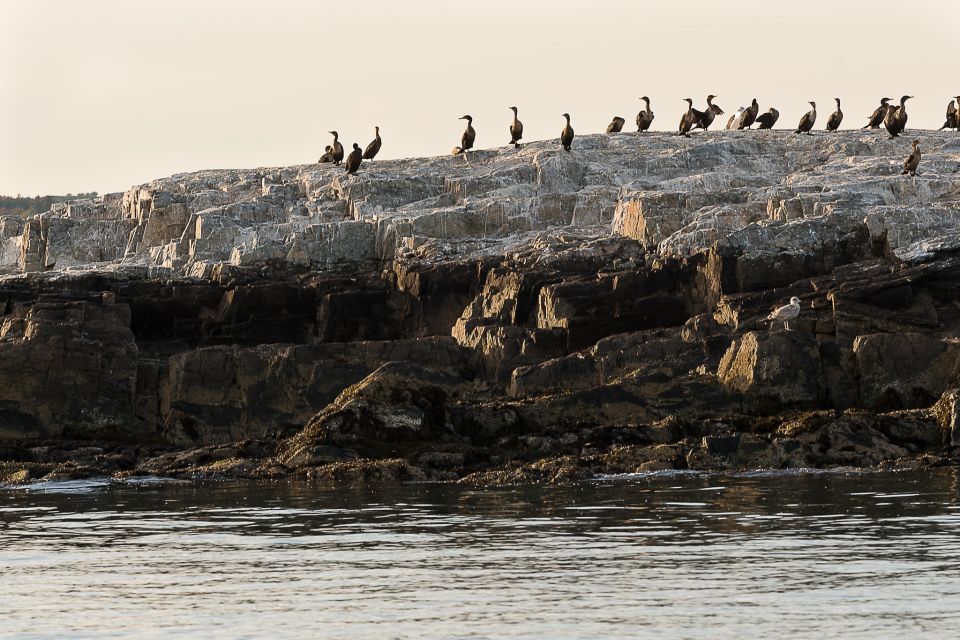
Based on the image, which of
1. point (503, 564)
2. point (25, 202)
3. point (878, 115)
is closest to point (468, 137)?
point (878, 115)

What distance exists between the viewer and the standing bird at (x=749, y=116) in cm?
7162

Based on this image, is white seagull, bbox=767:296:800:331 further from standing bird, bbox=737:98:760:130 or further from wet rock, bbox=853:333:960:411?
standing bird, bbox=737:98:760:130

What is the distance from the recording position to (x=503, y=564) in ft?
59.3

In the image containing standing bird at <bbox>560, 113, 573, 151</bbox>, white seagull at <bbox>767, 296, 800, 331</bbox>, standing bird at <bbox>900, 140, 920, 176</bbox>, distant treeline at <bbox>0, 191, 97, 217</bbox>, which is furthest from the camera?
distant treeline at <bbox>0, 191, 97, 217</bbox>

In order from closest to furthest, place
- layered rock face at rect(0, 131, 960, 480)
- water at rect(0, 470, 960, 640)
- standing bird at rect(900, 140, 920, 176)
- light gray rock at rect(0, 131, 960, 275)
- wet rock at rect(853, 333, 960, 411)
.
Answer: water at rect(0, 470, 960, 640) < layered rock face at rect(0, 131, 960, 480) < wet rock at rect(853, 333, 960, 411) < light gray rock at rect(0, 131, 960, 275) < standing bird at rect(900, 140, 920, 176)

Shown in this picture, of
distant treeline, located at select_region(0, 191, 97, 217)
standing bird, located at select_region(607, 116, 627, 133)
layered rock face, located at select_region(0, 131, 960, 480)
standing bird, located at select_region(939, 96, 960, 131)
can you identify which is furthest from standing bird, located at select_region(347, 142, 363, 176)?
distant treeline, located at select_region(0, 191, 97, 217)

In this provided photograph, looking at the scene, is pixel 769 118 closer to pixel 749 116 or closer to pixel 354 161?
pixel 749 116

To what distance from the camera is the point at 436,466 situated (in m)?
32.4

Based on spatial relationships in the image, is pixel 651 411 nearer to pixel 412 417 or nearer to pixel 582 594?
pixel 412 417

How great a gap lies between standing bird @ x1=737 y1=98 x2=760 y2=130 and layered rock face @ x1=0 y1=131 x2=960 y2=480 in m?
4.04

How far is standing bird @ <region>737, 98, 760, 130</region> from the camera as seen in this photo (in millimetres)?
71625

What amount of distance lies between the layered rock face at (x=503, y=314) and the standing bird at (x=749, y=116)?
4.04 metres

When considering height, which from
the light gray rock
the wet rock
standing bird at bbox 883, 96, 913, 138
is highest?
standing bird at bbox 883, 96, 913, 138

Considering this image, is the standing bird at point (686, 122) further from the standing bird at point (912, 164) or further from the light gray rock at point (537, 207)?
the standing bird at point (912, 164)
